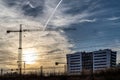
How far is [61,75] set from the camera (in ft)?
145

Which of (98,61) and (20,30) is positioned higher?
(20,30)

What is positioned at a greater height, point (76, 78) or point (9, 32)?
point (9, 32)

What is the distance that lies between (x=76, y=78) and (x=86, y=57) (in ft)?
300

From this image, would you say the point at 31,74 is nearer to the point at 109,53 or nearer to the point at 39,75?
the point at 39,75

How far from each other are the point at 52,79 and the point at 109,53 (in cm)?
8794

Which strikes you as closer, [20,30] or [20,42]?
[20,42]

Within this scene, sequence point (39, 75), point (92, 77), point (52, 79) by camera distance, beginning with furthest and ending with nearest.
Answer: point (39, 75), point (52, 79), point (92, 77)

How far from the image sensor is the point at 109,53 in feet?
420

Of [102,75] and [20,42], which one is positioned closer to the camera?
[102,75]

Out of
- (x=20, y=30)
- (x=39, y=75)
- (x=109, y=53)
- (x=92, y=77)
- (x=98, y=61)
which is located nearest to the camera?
(x=92, y=77)

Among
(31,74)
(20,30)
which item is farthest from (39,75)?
(20,30)

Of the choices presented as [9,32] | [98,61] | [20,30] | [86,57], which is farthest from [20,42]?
[98,61]

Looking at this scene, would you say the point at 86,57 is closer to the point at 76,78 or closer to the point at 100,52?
the point at 100,52

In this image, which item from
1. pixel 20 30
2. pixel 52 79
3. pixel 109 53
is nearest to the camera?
pixel 52 79
